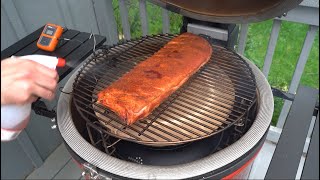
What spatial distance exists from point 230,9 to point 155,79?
1.72 ft

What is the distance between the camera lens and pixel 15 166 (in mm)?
2041

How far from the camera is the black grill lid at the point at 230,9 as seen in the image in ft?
4.18

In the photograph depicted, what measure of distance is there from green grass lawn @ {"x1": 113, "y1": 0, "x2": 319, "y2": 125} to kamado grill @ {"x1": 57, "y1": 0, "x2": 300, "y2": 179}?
836 millimetres

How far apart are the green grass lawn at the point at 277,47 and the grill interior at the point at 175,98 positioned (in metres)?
0.82

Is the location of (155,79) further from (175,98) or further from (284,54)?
(284,54)

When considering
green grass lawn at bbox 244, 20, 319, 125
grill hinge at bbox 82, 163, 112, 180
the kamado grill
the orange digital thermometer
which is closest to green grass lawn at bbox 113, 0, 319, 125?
green grass lawn at bbox 244, 20, 319, 125

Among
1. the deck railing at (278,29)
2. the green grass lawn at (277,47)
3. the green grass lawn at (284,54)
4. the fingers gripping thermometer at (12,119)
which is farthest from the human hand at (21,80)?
the green grass lawn at (284,54)

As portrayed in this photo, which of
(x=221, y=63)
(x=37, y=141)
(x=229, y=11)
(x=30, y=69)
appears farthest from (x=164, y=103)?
(x=37, y=141)

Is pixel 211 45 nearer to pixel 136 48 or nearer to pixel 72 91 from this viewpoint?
pixel 136 48

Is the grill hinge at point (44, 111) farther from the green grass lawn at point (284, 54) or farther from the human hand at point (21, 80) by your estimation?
the green grass lawn at point (284, 54)

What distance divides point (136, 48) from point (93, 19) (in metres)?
0.65

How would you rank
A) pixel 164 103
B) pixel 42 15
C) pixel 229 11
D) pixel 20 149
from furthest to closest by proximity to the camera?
pixel 20 149, pixel 42 15, pixel 229 11, pixel 164 103

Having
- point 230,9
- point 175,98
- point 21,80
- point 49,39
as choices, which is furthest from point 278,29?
point 21,80

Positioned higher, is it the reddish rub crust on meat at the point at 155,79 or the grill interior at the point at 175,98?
the reddish rub crust on meat at the point at 155,79
